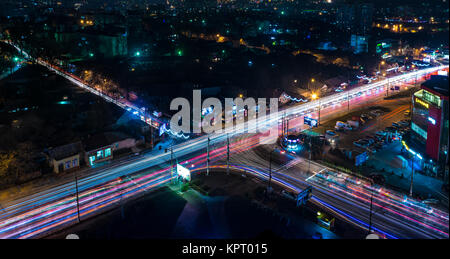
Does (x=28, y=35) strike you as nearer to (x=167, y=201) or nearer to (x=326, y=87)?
(x=326, y=87)

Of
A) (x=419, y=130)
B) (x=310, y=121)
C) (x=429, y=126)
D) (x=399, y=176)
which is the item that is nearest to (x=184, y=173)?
(x=399, y=176)

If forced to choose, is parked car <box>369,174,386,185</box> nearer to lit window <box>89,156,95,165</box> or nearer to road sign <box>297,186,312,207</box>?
road sign <box>297,186,312,207</box>

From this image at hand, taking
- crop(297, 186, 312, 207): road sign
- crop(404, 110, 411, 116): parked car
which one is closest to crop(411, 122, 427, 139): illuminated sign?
crop(297, 186, 312, 207): road sign

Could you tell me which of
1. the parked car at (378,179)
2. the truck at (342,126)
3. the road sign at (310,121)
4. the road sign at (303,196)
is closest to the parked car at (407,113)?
the truck at (342,126)

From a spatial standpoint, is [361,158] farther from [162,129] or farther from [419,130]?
[162,129]

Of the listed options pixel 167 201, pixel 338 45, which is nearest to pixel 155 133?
pixel 167 201
